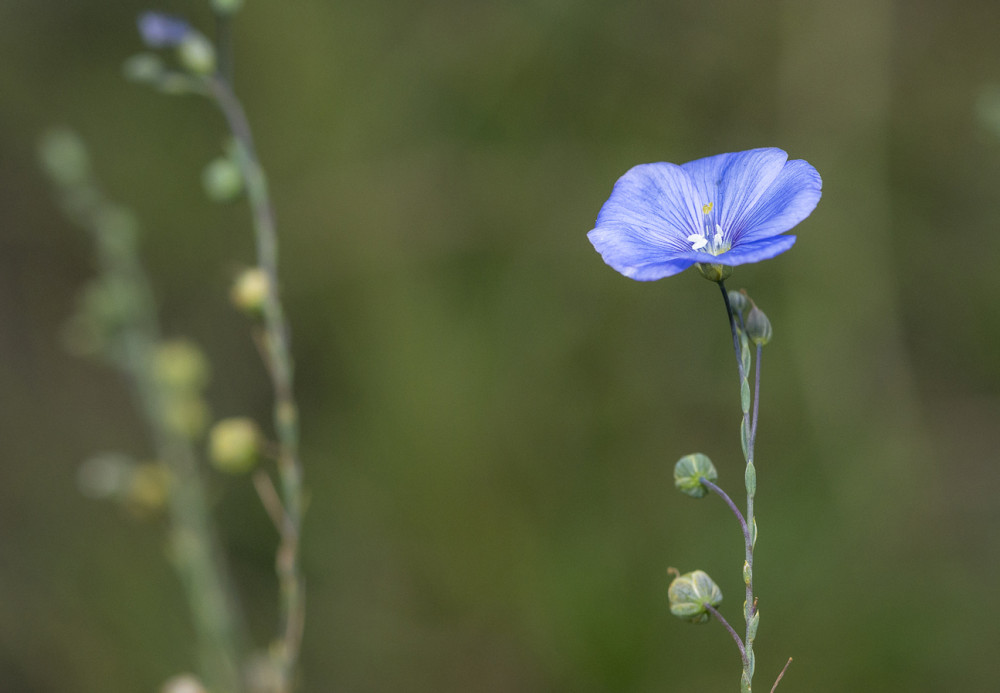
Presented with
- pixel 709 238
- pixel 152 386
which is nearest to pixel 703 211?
pixel 709 238

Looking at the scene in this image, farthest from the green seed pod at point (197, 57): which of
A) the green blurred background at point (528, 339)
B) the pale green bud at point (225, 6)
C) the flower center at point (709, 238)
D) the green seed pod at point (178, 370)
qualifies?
the green blurred background at point (528, 339)

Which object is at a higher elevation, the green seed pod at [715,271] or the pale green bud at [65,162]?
the green seed pod at [715,271]

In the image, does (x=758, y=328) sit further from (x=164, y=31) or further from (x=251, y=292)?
(x=164, y=31)

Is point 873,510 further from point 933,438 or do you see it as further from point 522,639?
point 522,639

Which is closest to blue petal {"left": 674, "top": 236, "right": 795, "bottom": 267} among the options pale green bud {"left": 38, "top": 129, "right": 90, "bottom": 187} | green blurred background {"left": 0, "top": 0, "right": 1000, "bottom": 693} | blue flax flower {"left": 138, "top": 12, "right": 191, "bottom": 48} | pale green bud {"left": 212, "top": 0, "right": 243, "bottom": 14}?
pale green bud {"left": 212, "top": 0, "right": 243, "bottom": 14}

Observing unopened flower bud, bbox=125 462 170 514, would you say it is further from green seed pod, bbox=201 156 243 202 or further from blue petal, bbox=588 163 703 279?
blue petal, bbox=588 163 703 279

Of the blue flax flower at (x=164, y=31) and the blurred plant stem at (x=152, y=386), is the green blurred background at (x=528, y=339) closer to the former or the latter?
the blurred plant stem at (x=152, y=386)
